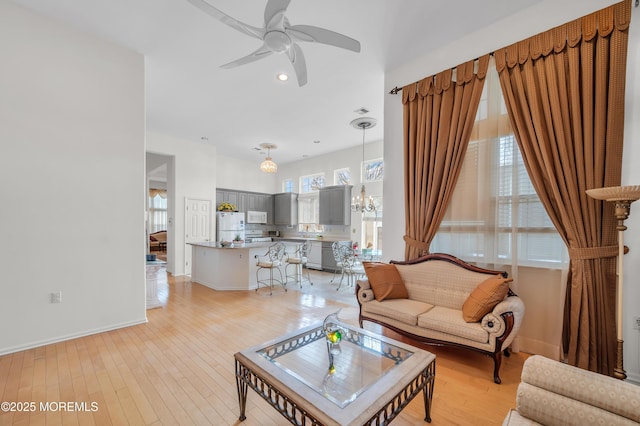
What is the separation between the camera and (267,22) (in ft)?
7.27

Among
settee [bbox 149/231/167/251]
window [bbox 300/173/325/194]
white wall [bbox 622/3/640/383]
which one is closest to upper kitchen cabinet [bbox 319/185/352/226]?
window [bbox 300/173/325/194]

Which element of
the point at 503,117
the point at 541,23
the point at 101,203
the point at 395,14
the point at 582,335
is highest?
the point at 395,14

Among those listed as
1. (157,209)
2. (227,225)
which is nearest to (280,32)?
(227,225)

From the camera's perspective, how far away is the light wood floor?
1.86 meters

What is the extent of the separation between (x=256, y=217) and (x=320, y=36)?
7.17 meters

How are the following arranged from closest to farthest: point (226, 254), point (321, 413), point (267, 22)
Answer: point (321, 413) → point (267, 22) → point (226, 254)

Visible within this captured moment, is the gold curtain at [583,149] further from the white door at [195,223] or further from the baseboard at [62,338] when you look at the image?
the white door at [195,223]

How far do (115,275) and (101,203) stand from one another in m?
0.92

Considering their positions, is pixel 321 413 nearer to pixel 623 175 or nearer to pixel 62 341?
pixel 623 175

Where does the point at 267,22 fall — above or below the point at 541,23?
below

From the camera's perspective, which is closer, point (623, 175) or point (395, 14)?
point (623, 175)

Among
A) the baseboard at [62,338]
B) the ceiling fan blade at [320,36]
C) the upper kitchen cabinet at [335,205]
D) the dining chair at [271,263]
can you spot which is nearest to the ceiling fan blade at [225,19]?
the ceiling fan blade at [320,36]

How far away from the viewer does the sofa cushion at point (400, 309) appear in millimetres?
2699

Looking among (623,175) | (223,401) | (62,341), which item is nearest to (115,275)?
(62,341)
